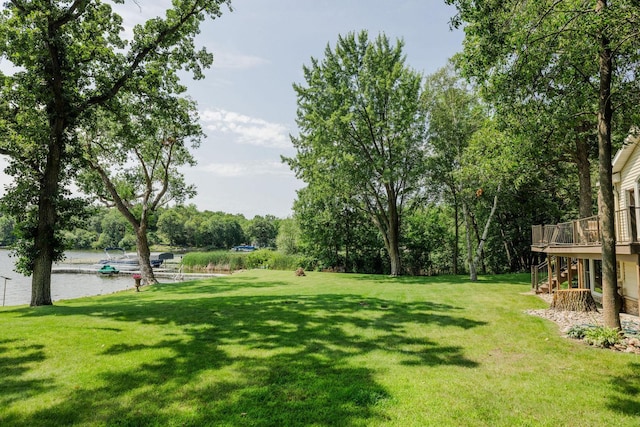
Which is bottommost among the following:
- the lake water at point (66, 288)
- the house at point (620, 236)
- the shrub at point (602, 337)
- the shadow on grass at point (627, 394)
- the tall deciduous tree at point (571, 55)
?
the lake water at point (66, 288)

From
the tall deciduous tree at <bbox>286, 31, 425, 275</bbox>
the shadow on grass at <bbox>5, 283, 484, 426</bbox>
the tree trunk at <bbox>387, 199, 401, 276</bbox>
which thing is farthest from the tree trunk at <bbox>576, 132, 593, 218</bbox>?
the shadow on grass at <bbox>5, 283, 484, 426</bbox>

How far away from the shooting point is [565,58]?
29.1 feet

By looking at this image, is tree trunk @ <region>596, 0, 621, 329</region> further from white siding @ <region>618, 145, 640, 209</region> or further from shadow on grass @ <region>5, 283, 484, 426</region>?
white siding @ <region>618, 145, 640, 209</region>

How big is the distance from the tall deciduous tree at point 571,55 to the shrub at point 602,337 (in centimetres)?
50

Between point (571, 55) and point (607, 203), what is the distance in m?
3.80

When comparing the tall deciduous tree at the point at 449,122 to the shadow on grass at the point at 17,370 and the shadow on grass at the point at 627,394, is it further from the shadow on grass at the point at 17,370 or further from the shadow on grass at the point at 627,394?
the shadow on grass at the point at 17,370

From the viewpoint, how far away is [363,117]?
21719 mm

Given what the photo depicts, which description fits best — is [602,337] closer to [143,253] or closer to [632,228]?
[632,228]

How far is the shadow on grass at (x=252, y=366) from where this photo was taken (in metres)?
3.96

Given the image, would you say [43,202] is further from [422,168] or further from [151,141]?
[422,168]

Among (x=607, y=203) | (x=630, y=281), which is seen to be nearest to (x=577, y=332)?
(x=607, y=203)

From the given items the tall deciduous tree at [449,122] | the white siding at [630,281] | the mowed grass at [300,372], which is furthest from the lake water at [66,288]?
the white siding at [630,281]

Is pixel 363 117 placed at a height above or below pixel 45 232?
above

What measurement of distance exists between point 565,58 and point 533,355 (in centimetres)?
719
